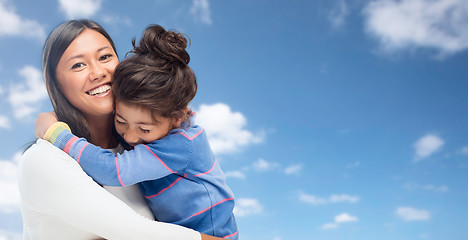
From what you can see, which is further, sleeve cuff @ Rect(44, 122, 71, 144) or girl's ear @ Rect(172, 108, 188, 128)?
girl's ear @ Rect(172, 108, 188, 128)

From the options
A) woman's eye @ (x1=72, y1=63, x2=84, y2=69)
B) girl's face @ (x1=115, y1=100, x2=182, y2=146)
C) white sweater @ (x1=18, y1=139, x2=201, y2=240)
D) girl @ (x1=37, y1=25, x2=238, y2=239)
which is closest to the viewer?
white sweater @ (x1=18, y1=139, x2=201, y2=240)

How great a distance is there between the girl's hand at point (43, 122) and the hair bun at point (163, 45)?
537 millimetres

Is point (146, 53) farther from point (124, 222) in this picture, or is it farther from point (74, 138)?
point (124, 222)

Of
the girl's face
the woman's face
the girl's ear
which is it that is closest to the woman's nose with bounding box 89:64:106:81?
the woman's face

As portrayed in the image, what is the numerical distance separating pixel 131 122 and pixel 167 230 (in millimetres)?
600

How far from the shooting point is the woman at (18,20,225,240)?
1.71 m

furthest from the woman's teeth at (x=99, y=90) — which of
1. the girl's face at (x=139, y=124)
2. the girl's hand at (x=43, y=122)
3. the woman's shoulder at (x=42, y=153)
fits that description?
the woman's shoulder at (x=42, y=153)

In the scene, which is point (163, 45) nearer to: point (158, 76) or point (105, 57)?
point (158, 76)

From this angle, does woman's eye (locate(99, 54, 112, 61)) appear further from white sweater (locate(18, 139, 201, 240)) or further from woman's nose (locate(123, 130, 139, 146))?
white sweater (locate(18, 139, 201, 240))

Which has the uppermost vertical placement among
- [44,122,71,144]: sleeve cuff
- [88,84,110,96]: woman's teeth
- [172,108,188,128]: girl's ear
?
[88,84,110,96]: woman's teeth

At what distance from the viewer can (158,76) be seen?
2.13 metres

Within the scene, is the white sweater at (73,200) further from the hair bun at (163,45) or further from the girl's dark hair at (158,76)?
the hair bun at (163,45)

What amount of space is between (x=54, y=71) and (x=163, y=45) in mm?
599

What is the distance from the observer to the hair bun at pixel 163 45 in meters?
2.20
